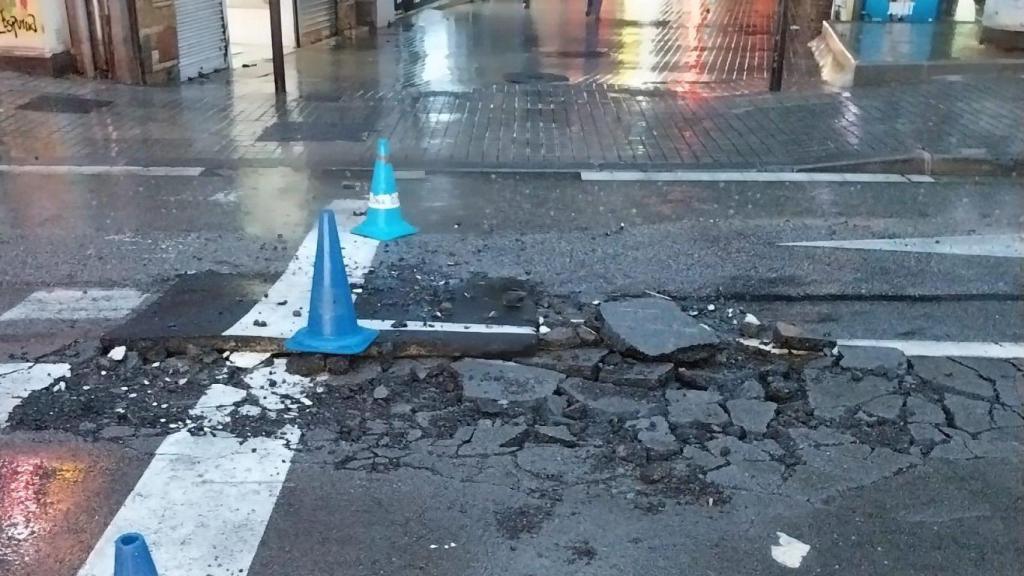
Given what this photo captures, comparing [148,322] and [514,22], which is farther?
[514,22]

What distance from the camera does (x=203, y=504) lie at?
367 centimetres

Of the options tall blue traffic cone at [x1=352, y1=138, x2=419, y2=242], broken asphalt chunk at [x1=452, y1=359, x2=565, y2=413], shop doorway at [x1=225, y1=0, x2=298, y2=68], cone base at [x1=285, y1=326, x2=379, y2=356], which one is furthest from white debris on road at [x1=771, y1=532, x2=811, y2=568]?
shop doorway at [x1=225, y1=0, x2=298, y2=68]

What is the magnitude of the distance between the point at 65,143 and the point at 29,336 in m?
5.12

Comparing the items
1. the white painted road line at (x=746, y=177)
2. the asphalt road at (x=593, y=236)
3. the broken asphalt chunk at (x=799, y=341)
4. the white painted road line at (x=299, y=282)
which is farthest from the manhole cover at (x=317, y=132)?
the broken asphalt chunk at (x=799, y=341)

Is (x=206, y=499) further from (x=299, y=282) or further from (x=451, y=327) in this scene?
(x=299, y=282)

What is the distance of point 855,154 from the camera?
900cm

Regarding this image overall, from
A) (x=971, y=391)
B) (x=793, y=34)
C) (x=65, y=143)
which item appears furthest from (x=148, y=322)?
(x=793, y=34)

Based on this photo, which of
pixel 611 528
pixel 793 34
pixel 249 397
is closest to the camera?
pixel 611 528

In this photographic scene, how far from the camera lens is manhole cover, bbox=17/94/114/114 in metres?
10.9

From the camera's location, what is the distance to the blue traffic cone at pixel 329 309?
4.82 m

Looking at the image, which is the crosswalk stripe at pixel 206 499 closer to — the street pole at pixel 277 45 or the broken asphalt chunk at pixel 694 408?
the broken asphalt chunk at pixel 694 408

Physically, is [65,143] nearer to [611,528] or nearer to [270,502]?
[270,502]

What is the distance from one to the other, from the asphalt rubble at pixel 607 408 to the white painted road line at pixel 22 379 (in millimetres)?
67

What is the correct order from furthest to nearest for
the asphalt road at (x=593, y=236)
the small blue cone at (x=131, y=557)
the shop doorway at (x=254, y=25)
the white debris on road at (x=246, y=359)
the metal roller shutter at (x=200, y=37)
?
the shop doorway at (x=254, y=25) → the metal roller shutter at (x=200, y=37) → the asphalt road at (x=593, y=236) → the white debris on road at (x=246, y=359) → the small blue cone at (x=131, y=557)
